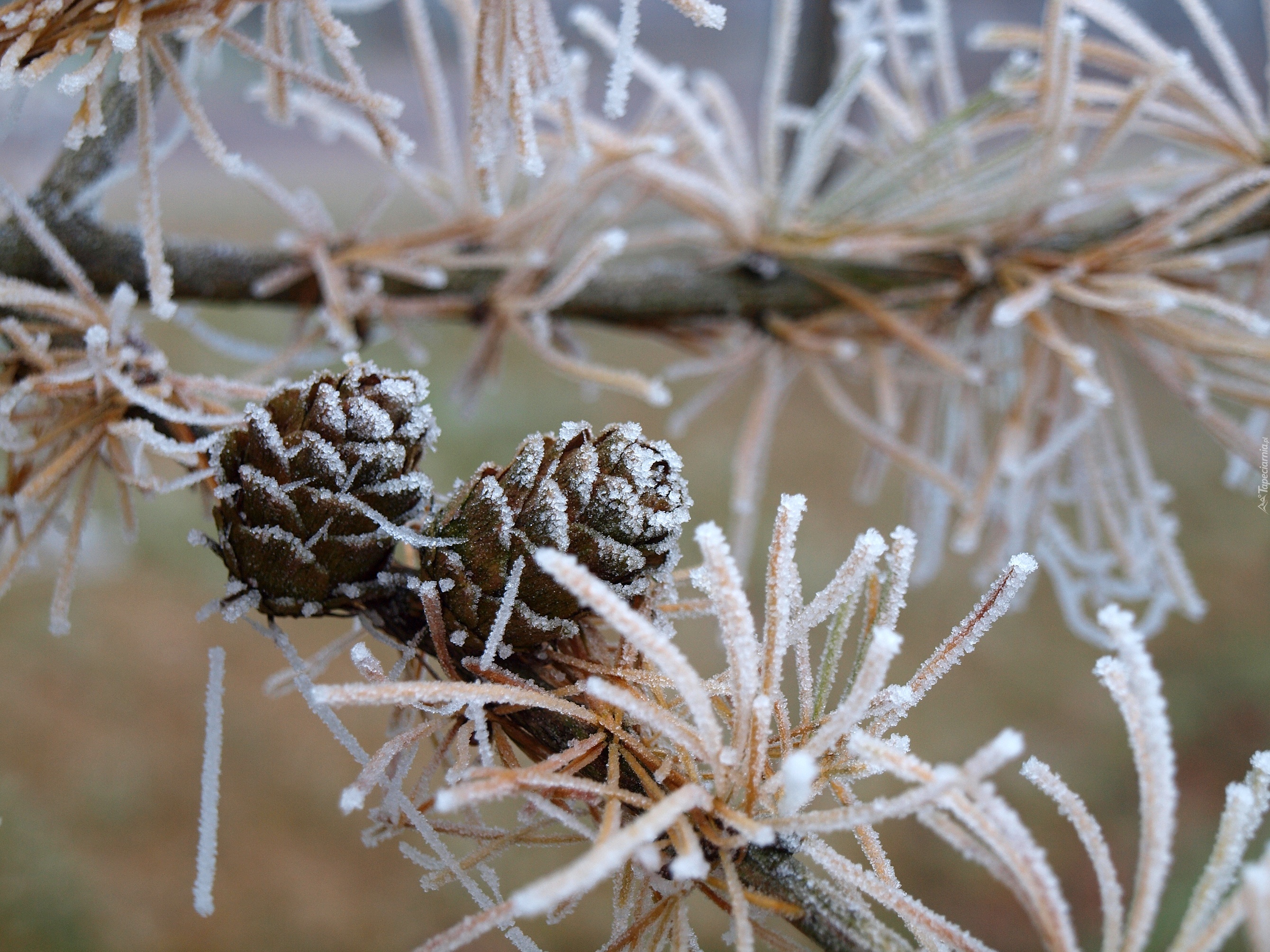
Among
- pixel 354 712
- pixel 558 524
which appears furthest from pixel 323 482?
pixel 354 712

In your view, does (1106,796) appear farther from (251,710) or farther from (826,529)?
(251,710)

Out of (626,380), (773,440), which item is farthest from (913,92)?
(773,440)

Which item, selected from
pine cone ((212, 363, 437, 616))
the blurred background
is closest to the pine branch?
pine cone ((212, 363, 437, 616))

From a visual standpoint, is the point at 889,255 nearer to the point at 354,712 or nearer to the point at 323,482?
the point at 323,482

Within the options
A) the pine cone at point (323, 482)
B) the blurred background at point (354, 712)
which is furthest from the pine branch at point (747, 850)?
the blurred background at point (354, 712)

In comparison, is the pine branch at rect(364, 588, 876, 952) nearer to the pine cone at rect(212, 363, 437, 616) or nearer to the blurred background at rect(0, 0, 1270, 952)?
the pine cone at rect(212, 363, 437, 616)
